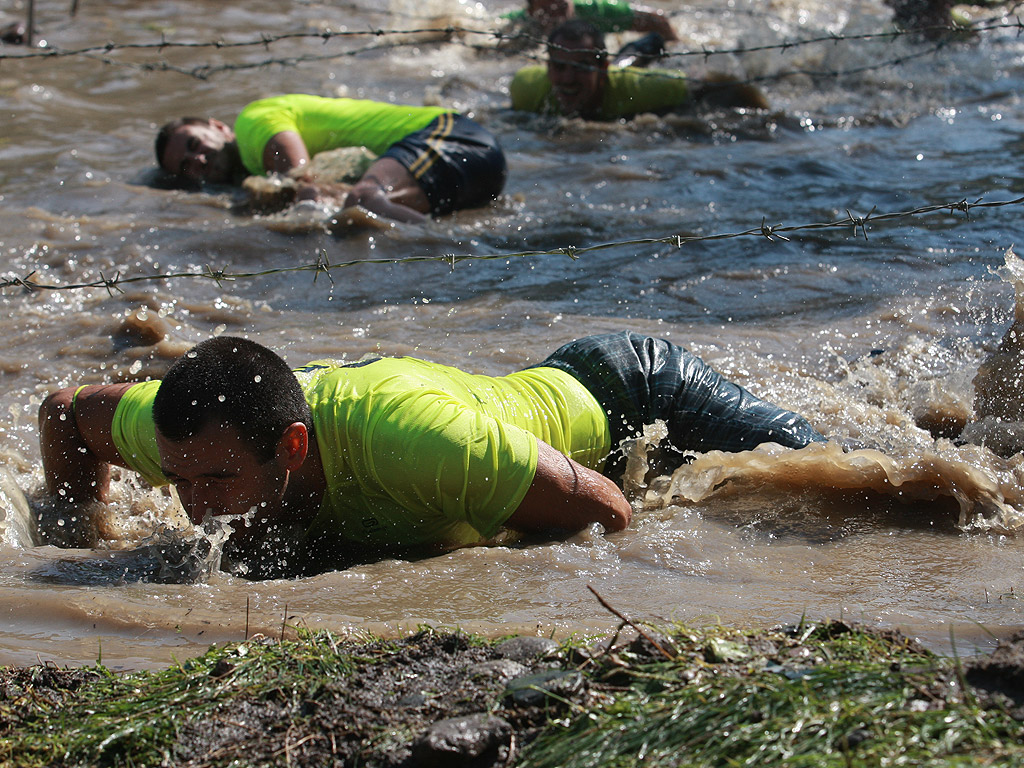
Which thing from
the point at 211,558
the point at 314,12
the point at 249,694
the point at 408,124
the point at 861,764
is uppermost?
the point at 314,12

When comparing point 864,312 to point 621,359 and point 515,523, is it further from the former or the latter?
point 515,523

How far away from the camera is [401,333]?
217 inches

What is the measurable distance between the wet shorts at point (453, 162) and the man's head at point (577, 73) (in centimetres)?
175

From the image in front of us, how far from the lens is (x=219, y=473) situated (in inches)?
124

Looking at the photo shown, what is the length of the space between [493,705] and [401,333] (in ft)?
11.7

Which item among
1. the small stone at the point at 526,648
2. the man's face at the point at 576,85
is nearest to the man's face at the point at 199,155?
the man's face at the point at 576,85

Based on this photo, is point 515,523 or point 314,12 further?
point 314,12

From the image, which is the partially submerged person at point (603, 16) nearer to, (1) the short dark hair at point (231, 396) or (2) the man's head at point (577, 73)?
(2) the man's head at point (577, 73)

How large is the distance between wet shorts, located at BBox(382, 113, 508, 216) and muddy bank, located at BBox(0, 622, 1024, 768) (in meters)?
5.16

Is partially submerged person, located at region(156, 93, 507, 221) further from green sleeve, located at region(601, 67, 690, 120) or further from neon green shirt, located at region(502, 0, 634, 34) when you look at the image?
neon green shirt, located at region(502, 0, 634, 34)

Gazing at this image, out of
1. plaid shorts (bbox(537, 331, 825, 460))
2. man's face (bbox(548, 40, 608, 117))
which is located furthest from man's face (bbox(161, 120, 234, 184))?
plaid shorts (bbox(537, 331, 825, 460))

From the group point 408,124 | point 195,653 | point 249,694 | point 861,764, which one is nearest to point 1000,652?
point 861,764

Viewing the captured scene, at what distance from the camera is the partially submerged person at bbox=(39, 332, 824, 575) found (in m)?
3.13

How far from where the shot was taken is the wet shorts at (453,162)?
7168 millimetres
